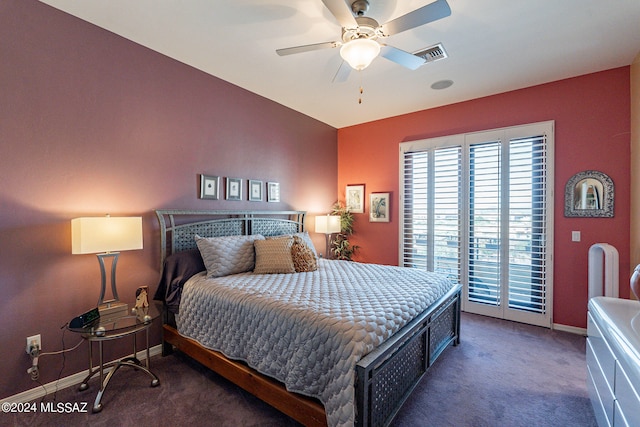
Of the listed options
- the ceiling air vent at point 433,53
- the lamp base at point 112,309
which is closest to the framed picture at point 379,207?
the ceiling air vent at point 433,53

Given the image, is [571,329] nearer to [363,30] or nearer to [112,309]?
[363,30]

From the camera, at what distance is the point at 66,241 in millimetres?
2311

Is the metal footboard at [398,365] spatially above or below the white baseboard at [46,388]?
above

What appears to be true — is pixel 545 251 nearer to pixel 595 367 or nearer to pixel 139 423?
pixel 595 367

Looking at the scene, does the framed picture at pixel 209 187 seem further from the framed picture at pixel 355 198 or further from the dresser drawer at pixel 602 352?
the dresser drawer at pixel 602 352

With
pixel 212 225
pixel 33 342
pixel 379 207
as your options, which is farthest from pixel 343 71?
pixel 33 342

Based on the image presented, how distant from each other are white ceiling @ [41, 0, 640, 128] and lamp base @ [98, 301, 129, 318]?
2.34 meters

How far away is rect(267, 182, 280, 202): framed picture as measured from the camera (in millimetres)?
3990

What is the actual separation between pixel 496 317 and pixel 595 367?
199cm

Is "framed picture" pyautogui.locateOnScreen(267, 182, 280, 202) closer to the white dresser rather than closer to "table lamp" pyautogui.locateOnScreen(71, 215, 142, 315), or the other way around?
"table lamp" pyautogui.locateOnScreen(71, 215, 142, 315)

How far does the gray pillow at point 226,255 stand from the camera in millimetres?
2754

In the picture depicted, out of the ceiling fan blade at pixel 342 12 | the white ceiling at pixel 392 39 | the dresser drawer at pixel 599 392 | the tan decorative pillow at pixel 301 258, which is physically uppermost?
the white ceiling at pixel 392 39

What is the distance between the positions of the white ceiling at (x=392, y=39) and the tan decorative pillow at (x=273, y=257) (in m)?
1.91

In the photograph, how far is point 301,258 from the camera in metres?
3.16
